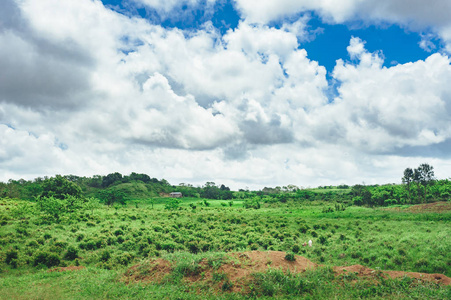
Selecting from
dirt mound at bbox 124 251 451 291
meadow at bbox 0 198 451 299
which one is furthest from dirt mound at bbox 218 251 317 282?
meadow at bbox 0 198 451 299

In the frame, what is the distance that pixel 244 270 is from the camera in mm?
18703

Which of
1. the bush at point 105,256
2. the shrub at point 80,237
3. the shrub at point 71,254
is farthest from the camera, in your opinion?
the shrub at point 80,237

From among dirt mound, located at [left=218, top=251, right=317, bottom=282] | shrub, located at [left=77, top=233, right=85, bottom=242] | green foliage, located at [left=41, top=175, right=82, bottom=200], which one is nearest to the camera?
dirt mound, located at [left=218, top=251, right=317, bottom=282]

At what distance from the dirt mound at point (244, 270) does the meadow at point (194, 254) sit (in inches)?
12.8

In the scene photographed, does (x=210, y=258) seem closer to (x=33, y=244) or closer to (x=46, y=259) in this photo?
(x=46, y=259)

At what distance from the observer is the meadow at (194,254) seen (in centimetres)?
1683

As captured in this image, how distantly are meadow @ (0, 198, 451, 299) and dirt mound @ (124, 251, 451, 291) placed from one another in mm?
325

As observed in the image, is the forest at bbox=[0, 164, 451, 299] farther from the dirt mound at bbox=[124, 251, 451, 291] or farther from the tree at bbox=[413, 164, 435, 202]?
the tree at bbox=[413, 164, 435, 202]

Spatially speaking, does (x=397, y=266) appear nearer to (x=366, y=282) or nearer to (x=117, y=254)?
(x=366, y=282)

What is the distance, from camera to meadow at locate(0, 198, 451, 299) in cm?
1683

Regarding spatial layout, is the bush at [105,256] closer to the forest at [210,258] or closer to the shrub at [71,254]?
the forest at [210,258]

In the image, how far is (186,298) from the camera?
16.2 m

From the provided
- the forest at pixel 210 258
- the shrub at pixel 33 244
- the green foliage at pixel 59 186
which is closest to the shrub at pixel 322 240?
the forest at pixel 210 258

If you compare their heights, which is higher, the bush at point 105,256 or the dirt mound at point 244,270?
the dirt mound at point 244,270
